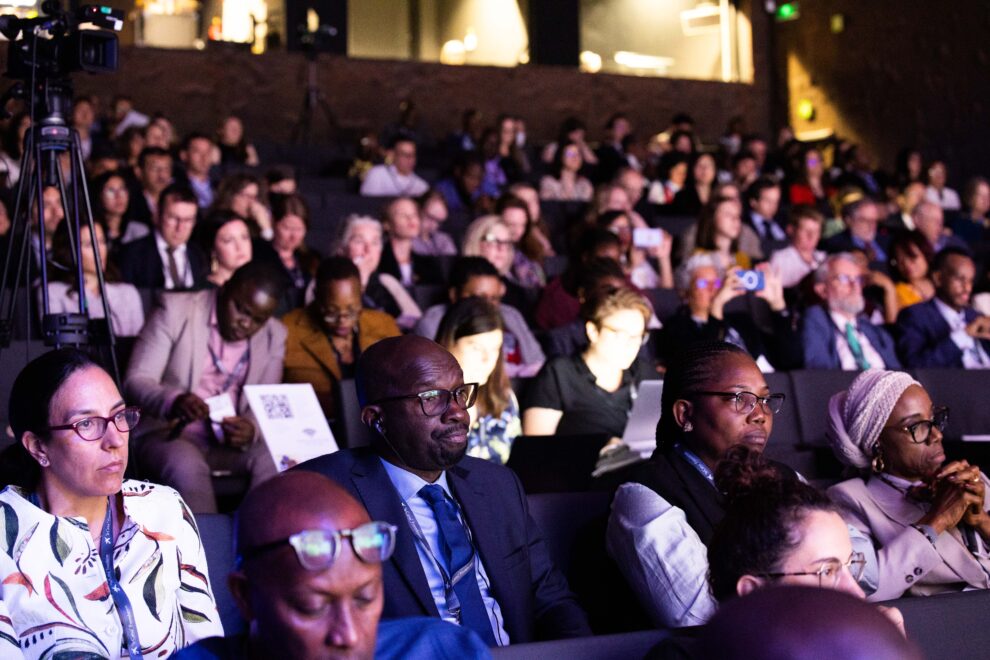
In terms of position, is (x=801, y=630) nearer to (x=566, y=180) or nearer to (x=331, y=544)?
(x=331, y=544)

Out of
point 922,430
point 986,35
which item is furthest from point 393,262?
point 986,35

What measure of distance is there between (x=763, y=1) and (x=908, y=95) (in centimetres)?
209

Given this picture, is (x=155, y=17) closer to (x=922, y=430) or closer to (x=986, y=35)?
(x=986, y=35)

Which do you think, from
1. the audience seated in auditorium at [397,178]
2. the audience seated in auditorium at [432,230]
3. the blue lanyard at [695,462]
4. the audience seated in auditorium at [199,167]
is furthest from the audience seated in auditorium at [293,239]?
the blue lanyard at [695,462]

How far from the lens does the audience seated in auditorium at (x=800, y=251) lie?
6535mm

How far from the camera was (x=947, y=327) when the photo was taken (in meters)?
5.31

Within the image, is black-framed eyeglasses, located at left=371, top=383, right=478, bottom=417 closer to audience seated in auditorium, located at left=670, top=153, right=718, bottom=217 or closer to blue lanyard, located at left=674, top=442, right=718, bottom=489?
blue lanyard, located at left=674, top=442, right=718, bottom=489

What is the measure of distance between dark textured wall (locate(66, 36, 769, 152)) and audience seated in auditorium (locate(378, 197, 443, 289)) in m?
4.56

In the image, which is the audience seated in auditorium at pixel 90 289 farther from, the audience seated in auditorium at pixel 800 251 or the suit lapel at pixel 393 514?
the audience seated in auditorium at pixel 800 251

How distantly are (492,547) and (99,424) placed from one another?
0.75 metres

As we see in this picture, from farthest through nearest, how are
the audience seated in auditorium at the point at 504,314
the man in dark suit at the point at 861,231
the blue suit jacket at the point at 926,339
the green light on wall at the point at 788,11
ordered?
the green light on wall at the point at 788,11
the man in dark suit at the point at 861,231
the blue suit jacket at the point at 926,339
the audience seated in auditorium at the point at 504,314

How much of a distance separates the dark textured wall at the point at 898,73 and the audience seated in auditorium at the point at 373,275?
7.62 metres

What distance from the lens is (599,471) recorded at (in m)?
3.25

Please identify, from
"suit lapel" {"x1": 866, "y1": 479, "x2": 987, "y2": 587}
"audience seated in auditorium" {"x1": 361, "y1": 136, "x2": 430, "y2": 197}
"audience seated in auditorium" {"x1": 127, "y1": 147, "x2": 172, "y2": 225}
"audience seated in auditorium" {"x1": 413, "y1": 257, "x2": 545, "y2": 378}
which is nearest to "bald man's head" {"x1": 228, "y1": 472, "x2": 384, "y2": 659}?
"suit lapel" {"x1": 866, "y1": 479, "x2": 987, "y2": 587}
